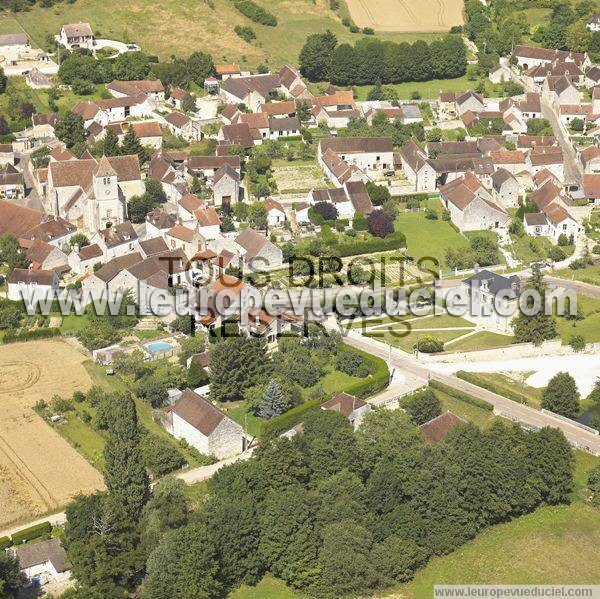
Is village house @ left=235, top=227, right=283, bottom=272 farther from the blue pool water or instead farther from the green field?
the green field

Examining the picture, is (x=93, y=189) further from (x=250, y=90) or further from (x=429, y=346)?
(x=429, y=346)

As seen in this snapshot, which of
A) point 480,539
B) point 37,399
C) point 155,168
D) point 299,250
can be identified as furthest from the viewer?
point 155,168

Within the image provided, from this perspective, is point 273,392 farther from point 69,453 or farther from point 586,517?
point 586,517

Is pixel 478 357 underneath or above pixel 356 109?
underneath

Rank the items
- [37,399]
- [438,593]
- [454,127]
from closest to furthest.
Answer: [438,593], [37,399], [454,127]

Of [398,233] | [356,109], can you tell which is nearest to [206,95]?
[356,109]

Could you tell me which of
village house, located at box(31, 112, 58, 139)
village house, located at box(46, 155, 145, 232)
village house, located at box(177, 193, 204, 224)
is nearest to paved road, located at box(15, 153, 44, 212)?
village house, located at box(46, 155, 145, 232)

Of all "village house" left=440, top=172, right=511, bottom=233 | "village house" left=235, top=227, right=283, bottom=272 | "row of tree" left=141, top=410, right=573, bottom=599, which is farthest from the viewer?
"village house" left=440, top=172, right=511, bottom=233
